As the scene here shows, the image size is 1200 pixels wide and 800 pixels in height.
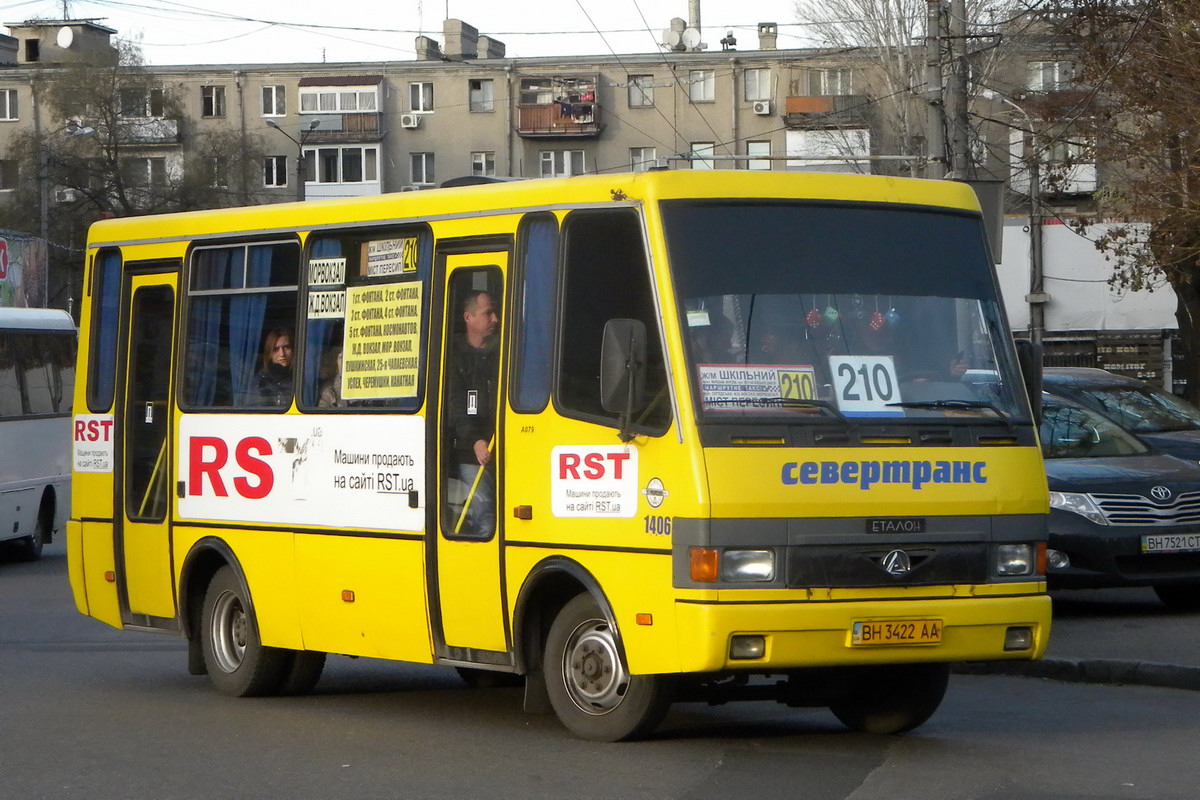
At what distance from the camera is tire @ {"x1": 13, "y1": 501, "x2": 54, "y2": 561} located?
22.7m

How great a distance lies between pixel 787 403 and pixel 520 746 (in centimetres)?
199

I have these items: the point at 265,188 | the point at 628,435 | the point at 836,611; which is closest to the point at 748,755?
the point at 836,611

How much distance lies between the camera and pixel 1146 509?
13945 millimetres

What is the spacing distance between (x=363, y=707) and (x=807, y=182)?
377 cm

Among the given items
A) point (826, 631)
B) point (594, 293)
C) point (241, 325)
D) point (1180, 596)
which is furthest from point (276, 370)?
point (1180, 596)

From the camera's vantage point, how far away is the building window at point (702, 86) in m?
76.4

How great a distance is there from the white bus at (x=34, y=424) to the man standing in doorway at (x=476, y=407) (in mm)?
13371

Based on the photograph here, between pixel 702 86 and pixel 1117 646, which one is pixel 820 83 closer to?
pixel 702 86

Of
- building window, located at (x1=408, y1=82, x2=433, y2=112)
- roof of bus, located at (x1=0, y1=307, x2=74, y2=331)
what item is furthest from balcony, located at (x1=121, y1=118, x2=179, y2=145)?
roof of bus, located at (x1=0, y1=307, x2=74, y2=331)

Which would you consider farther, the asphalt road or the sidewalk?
the sidewalk

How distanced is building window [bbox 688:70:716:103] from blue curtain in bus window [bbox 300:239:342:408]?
Result: 218 feet

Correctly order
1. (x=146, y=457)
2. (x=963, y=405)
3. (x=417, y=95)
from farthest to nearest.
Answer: (x=417, y=95) → (x=146, y=457) → (x=963, y=405)

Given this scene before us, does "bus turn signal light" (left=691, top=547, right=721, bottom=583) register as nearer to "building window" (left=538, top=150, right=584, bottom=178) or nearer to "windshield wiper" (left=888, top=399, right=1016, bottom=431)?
"windshield wiper" (left=888, top=399, right=1016, bottom=431)

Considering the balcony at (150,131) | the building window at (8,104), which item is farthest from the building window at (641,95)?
the building window at (8,104)
